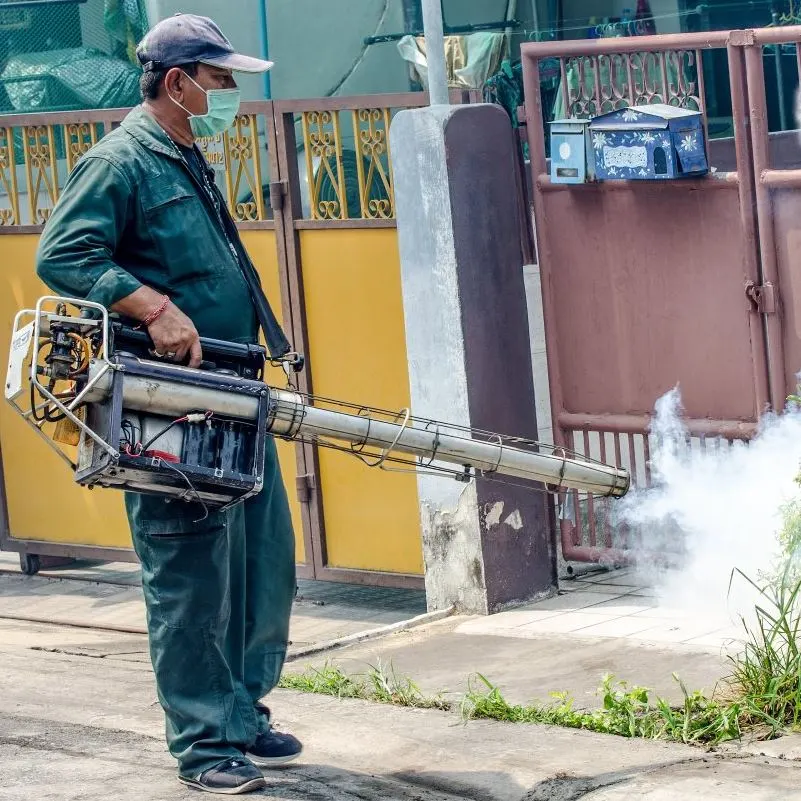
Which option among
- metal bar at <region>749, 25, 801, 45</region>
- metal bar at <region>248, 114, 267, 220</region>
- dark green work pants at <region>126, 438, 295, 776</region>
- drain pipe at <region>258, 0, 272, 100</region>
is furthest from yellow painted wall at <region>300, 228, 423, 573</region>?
drain pipe at <region>258, 0, 272, 100</region>

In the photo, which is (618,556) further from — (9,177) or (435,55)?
(9,177)

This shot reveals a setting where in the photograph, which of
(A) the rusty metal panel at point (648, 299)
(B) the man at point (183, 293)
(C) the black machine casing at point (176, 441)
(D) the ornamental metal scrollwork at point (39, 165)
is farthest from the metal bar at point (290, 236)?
(C) the black machine casing at point (176, 441)

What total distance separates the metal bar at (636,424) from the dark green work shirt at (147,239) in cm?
219

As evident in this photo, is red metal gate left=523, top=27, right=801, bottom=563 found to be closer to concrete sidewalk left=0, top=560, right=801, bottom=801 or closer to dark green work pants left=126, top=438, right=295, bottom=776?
concrete sidewalk left=0, top=560, right=801, bottom=801

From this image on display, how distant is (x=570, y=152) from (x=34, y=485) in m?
3.38

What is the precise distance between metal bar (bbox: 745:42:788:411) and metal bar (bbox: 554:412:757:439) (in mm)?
179

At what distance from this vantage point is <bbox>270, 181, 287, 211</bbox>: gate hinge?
675 centimetres

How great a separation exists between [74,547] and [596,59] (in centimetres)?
359

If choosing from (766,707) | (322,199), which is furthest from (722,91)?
(766,707)

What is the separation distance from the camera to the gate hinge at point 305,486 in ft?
22.6

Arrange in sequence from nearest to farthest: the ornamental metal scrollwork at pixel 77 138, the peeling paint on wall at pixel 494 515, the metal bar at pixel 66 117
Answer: the peeling paint on wall at pixel 494 515
the metal bar at pixel 66 117
the ornamental metal scrollwork at pixel 77 138

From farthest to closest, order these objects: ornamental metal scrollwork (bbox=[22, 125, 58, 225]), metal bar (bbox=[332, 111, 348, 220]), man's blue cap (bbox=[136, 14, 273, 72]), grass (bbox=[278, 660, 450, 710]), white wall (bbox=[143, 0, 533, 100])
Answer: white wall (bbox=[143, 0, 533, 100]) → ornamental metal scrollwork (bbox=[22, 125, 58, 225]) → metal bar (bbox=[332, 111, 348, 220]) → grass (bbox=[278, 660, 450, 710]) → man's blue cap (bbox=[136, 14, 273, 72])

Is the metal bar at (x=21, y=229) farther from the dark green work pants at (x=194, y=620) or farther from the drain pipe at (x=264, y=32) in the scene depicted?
the drain pipe at (x=264, y=32)

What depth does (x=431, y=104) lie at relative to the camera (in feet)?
19.9
